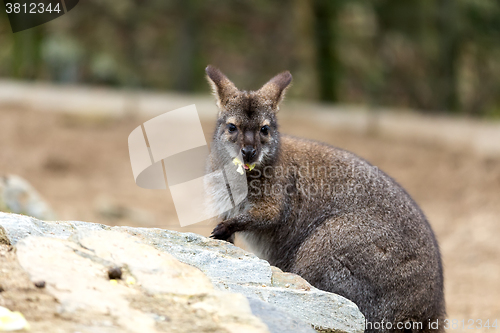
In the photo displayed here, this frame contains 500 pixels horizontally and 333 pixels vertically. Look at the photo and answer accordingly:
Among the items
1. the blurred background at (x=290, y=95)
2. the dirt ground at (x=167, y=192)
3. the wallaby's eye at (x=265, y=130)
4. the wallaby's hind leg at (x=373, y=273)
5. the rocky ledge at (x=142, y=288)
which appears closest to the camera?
the rocky ledge at (x=142, y=288)

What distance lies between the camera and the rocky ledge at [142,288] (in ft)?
9.78

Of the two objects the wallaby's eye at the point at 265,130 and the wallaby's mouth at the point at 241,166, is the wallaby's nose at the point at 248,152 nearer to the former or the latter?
the wallaby's mouth at the point at 241,166

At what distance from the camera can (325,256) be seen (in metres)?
4.65

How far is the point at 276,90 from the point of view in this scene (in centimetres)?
531

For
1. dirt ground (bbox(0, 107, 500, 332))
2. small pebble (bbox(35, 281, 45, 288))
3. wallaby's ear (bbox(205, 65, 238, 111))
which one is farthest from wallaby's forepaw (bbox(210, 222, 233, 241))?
dirt ground (bbox(0, 107, 500, 332))

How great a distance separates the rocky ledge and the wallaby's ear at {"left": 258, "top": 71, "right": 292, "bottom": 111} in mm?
1636

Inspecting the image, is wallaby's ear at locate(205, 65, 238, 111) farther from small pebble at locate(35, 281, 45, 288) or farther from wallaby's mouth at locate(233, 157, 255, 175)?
small pebble at locate(35, 281, 45, 288)

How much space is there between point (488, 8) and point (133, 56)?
1152 cm

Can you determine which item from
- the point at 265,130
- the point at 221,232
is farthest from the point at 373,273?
the point at 265,130

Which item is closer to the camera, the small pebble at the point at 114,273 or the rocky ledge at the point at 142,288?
the rocky ledge at the point at 142,288

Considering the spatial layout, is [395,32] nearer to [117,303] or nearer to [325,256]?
[325,256]

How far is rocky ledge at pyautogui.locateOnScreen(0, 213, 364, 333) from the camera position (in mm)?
2982

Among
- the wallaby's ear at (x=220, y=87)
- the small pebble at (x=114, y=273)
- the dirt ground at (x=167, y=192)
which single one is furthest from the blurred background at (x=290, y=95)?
the small pebble at (x=114, y=273)

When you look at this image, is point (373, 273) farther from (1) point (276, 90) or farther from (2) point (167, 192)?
(2) point (167, 192)
